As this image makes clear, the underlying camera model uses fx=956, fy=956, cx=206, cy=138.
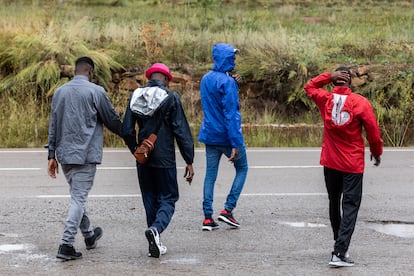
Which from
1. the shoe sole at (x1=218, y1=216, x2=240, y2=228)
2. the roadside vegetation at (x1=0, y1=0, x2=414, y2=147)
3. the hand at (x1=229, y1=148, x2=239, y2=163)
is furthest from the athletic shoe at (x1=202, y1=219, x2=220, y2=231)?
the roadside vegetation at (x1=0, y1=0, x2=414, y2=147)

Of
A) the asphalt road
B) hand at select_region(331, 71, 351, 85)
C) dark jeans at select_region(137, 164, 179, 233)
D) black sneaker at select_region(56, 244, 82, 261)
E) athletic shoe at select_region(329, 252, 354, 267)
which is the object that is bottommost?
the asphalt road

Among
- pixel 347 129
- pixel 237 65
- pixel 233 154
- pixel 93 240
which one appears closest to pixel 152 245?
pixel 93 240

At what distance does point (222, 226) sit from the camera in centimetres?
998

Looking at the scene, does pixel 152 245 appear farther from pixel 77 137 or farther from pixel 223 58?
pixel 223 58

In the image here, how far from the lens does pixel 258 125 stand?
716 inches

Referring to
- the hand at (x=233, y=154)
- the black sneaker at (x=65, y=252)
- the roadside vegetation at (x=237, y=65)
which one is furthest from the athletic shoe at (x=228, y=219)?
the roadside vegetation at (x=237, y=65)

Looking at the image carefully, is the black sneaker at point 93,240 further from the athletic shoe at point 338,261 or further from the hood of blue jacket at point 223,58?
the athletic shoe at point 338,261

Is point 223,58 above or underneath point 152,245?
above

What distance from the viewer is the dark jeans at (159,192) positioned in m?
8.48

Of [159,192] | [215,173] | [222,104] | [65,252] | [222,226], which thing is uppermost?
[222,104]

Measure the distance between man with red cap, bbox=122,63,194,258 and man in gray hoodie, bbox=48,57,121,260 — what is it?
247mm

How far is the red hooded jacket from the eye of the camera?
7.96 meters

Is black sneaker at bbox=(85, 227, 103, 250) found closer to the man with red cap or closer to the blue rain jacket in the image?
the man with red cap

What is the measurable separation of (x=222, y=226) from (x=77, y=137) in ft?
7.50
